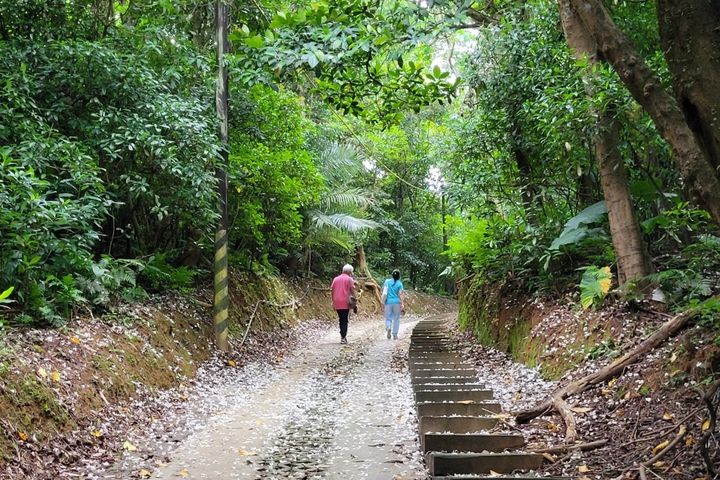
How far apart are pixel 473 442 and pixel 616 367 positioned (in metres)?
1.68

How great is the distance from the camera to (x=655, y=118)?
312 centimetres

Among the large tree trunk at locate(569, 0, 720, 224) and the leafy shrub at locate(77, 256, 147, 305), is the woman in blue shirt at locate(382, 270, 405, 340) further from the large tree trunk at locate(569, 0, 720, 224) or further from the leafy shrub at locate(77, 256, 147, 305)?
the large tree trunk at locate(569, 0, 720, 224)

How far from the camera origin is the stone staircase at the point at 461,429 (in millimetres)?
4586

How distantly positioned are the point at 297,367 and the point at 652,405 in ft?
22.3

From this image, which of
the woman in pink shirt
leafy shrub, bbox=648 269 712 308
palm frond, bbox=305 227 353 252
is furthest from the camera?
palm frond, bbox=305 227 353 252

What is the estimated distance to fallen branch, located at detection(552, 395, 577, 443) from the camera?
4883 mm

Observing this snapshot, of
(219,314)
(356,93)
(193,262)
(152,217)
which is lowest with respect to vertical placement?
(219,314)

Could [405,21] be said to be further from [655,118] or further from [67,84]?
[67,84]

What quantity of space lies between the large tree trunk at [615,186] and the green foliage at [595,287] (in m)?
0.17

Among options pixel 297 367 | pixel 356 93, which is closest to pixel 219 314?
pixel 297 367

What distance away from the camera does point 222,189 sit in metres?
9.88

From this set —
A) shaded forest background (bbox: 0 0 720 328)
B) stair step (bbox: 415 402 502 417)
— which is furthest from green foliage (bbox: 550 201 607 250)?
stair step (bbox: 415 402 502 417)

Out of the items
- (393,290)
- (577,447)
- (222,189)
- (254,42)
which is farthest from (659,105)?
(393,290)

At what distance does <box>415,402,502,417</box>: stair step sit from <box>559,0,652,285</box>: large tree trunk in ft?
7.23
